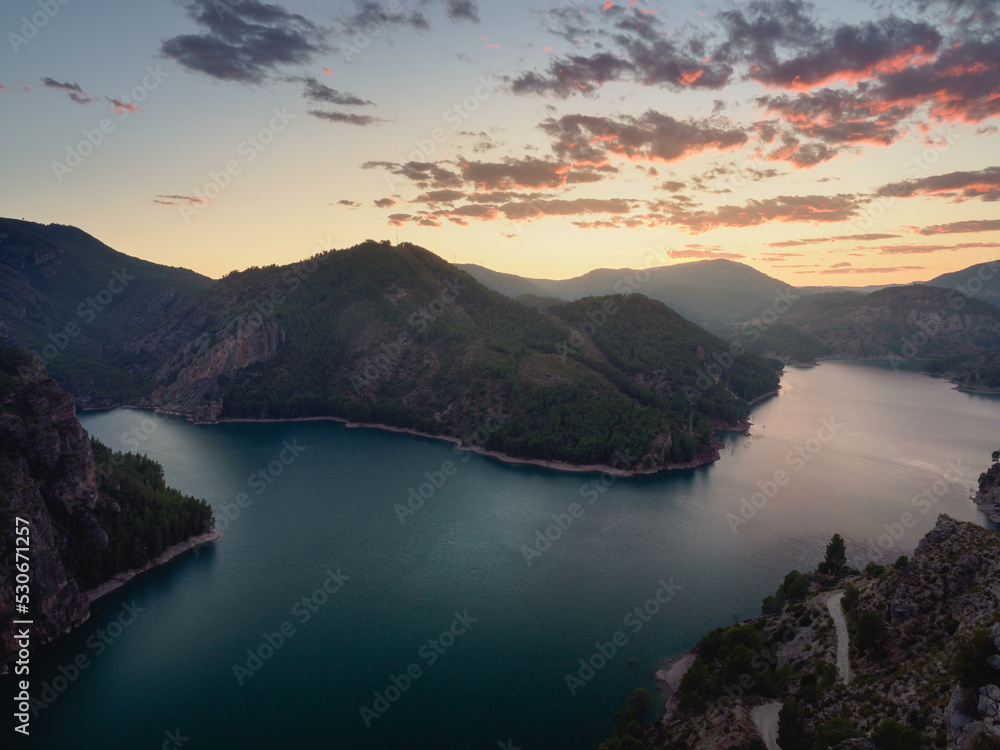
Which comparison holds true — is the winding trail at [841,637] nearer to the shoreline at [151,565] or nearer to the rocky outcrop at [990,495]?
the rocky outcrop at [990,495]

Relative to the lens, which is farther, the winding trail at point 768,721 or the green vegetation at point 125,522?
the green vegetation at point 125,522

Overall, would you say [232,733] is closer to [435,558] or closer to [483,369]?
[435,558]

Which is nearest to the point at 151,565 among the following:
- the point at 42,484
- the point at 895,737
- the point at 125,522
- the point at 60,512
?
the point at 125,522

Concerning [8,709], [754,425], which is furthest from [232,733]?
[754,425]

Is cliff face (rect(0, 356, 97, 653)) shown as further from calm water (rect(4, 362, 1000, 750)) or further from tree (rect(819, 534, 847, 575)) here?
tree (rect(819, 534, 847, 575))

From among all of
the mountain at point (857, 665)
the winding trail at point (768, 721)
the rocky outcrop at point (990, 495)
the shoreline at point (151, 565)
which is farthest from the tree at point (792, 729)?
the rocky outcrop at point (990, 495)

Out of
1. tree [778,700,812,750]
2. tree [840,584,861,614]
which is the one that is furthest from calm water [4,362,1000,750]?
tree [778,700,812,750]
